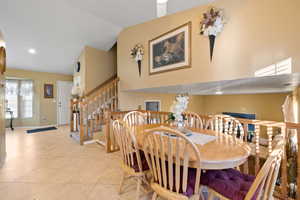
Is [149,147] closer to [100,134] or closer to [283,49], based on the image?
[283,49]

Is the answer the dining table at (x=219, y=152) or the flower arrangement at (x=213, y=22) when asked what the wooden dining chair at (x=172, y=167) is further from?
the flower arrangement at (x=213, y=22)

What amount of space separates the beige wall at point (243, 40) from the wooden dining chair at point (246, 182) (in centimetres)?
120

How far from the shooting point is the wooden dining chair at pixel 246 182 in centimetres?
89

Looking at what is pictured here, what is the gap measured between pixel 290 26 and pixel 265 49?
30cm

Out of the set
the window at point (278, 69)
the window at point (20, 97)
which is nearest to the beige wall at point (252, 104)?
the window at point (278, 69)

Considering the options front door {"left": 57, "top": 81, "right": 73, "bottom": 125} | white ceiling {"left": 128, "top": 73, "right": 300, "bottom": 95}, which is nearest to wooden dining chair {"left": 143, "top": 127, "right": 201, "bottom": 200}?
white ceiling {"left": 128, "top": 73, "right": 300, "bottom": 95}

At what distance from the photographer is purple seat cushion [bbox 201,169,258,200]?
1.10 m

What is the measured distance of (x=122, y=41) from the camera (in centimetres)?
417

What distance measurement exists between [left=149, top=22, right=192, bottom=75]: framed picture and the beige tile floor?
222 centimetres

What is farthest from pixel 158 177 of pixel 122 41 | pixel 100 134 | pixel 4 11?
pixel 4 11

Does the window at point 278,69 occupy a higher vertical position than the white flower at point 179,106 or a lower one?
higher

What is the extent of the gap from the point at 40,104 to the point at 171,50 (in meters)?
6.18

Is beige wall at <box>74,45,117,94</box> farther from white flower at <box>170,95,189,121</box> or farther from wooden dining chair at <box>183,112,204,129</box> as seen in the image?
white flower at <box>170,95,189,121</box>

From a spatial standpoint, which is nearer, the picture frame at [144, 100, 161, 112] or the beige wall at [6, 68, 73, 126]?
the picture frame at [144, 100, 161, 112]
